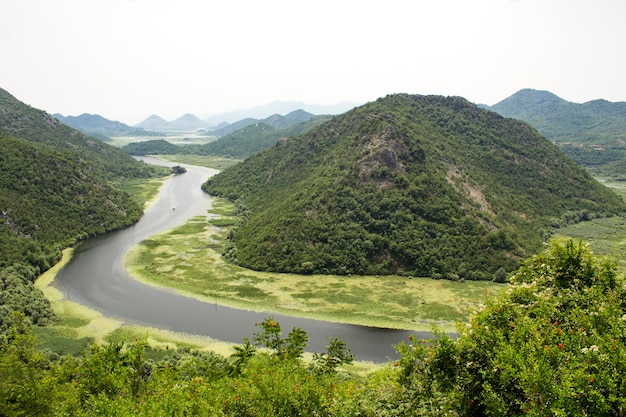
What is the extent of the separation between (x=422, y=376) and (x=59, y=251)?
8526cm

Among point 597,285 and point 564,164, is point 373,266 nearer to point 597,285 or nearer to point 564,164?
point 597,285

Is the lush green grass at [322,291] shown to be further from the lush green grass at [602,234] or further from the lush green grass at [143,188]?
the lush green grass at [143,188]

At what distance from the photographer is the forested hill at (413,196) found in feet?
259

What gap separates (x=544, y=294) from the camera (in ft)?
80.7

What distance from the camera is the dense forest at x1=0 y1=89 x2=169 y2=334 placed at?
205 ft

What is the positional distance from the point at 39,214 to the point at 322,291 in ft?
225

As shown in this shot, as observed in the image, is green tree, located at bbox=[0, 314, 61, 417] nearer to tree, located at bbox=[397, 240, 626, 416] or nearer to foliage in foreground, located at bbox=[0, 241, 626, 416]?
foliage in foreground, located at bbox=[0, 241, 626, 416]

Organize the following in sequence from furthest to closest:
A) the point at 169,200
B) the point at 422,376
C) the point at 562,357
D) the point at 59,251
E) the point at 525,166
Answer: the point at 169,200 → the point at 525,166 → the point at 59,251 → the point at 422,376 → the point at 562,357

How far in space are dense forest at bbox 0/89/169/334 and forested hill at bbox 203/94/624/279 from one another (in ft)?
119

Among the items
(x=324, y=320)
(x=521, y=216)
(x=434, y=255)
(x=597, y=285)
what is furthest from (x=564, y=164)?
(x=597, y=285)

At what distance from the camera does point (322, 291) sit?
6975 cm

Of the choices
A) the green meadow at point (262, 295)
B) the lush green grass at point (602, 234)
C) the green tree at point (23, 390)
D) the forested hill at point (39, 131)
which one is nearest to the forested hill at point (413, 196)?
the lush green grass at point (602, 234)

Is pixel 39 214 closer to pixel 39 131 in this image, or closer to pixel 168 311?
pixel 168 311

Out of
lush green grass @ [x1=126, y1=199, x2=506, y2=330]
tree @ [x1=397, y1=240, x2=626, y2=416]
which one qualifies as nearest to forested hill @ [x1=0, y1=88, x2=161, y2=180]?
lush green grass @ [x1=126, y1=199, x2=506, y2=330]
